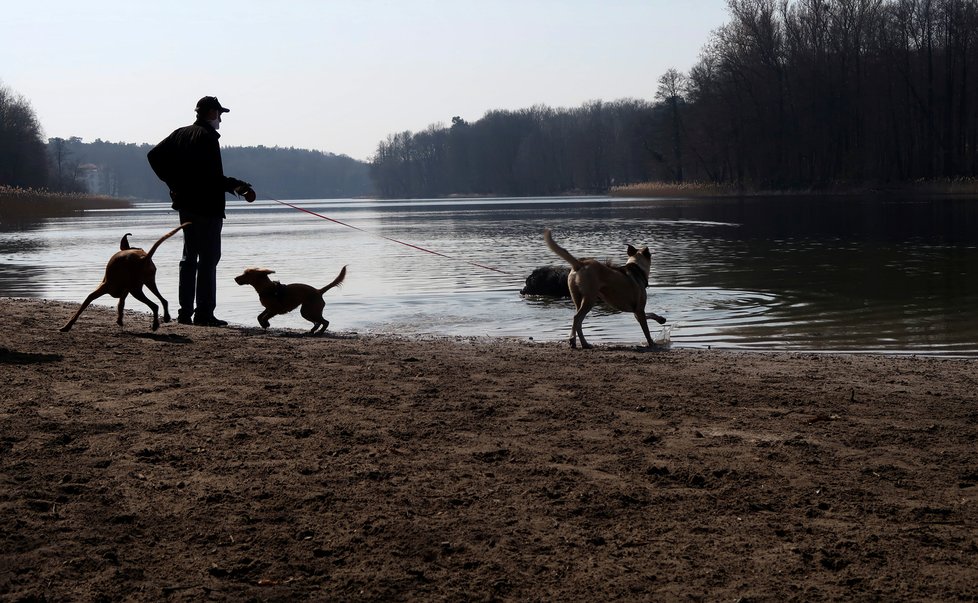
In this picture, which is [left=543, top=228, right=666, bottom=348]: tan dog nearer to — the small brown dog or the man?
the small brown dog

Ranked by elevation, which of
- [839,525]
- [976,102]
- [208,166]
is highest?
[976,102]

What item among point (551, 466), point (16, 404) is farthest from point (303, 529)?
point (16, 404)

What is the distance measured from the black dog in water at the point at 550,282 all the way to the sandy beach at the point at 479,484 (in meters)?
6.94

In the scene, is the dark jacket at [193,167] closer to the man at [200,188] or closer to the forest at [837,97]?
the man at [200,188]

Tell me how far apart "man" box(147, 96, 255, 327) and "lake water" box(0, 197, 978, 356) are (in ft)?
5.50

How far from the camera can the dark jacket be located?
10391 millimetres

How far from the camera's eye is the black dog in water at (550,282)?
14.4m

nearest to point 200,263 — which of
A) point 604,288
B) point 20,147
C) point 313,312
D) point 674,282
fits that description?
point 313,312

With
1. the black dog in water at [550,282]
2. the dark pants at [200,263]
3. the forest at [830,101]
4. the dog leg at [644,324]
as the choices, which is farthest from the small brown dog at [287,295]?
the forest at [830,101]

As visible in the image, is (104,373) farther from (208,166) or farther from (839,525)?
(839,525)

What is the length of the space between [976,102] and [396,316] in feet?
207

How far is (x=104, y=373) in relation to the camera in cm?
695

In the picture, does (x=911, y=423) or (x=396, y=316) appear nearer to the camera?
(x=911, y=423)

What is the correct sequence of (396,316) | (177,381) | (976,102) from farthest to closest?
(976,102)
(396,316)
(177,381)
